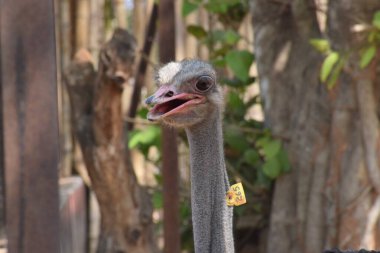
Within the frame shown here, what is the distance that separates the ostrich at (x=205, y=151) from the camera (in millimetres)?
3055

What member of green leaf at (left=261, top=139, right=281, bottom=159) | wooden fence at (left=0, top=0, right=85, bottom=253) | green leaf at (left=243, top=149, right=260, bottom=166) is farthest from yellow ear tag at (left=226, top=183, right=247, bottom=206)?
green leaf at (left=243, top=149, right=260, bottom=166)

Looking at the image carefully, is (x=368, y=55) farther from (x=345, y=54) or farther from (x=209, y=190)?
(x=209, y=190)

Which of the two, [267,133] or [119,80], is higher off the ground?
[119,80]

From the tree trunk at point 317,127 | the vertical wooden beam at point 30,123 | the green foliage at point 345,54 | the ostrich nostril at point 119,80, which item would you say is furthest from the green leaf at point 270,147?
the vertical wooden beam at point 30,123

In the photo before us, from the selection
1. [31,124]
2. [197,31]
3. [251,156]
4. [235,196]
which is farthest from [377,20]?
[31,124]

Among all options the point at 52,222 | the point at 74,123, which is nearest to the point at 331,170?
the point at 74,123

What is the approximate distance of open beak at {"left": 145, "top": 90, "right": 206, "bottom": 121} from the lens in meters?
2.92

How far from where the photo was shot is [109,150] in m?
5.50

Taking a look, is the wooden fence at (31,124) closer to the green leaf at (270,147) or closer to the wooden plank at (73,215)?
the wooden plank at (73,215)

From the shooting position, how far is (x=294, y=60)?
23.3 feet

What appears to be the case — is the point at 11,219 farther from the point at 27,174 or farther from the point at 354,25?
the point at 354,25

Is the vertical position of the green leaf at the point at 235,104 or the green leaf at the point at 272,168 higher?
the green leaf at the point at 235,104

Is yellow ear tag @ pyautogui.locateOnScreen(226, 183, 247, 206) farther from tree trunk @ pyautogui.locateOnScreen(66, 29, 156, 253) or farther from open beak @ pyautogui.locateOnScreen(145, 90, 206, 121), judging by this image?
tree trunk @ pyautogui.locateOnScreen(66, 29, 156, 253)

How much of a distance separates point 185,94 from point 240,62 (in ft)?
12.3
